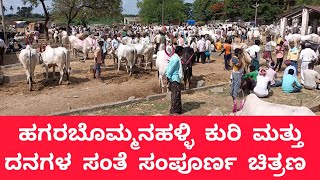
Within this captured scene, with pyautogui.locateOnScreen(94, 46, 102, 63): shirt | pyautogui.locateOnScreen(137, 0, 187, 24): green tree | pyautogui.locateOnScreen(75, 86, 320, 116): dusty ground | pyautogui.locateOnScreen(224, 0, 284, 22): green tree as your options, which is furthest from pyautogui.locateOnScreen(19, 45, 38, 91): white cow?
pyautogui.locateOnScreen(137, 0, 187, 24): green tree

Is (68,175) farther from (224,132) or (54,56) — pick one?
(54,56)

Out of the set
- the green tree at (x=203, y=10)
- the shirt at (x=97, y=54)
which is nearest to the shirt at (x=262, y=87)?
the shirt at (x=97, y=54)

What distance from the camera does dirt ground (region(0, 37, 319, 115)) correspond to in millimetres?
7699

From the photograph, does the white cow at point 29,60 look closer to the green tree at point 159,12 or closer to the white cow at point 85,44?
the white cow at point 85,44

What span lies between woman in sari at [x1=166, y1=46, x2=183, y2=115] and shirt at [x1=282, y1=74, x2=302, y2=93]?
354cm

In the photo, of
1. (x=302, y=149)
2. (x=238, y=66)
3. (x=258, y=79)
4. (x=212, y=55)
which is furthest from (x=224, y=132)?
(x=212, y=55)

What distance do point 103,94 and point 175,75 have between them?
3143 millimetres

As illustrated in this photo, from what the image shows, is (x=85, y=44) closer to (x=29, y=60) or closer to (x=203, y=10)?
(x=29, y=60)

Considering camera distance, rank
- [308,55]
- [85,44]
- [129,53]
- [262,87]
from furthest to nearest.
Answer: [85,44] → [129,53] → [308,55] → [262,87]

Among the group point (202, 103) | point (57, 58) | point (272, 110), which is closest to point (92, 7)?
point (57, 58)

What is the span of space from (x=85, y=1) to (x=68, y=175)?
81.1 ft

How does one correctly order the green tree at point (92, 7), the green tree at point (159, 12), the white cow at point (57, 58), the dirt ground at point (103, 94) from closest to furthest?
the dirt ground at point (103, 94)
the white cow at point (57, 58)
the green tree at point (92, 7)
the green tree at point (159, 12)

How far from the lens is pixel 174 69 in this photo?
6.68 m

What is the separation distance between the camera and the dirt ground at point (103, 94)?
770 cm
